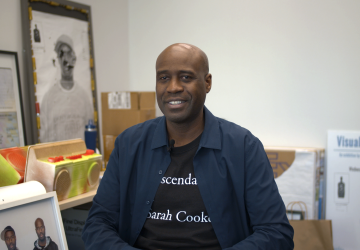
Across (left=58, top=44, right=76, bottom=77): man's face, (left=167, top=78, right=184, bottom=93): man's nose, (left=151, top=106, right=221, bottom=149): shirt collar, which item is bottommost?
(left=151, top=106, right=221, bottom=149): shirt collar

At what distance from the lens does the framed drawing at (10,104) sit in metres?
1.78

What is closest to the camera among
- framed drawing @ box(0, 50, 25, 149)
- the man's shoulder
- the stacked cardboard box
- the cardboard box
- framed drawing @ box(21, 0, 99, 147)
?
the man's shoulder

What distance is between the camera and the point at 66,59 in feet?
7.18

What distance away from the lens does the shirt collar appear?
120cm

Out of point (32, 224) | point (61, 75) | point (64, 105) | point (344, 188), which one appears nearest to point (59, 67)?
point (61, 75)

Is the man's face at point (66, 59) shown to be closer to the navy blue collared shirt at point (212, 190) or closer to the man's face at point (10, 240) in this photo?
the navy blue collared shirt at point (212, 190)

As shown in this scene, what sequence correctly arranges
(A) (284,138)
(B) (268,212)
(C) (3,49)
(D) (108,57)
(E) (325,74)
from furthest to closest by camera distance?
1. (D) (108,57)
2. (A) (284,138)
3. (E) (325,74)
4. (C) (3,49)
5. (B) (268,212)

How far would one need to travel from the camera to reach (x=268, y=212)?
111 cm

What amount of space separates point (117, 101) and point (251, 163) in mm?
1364

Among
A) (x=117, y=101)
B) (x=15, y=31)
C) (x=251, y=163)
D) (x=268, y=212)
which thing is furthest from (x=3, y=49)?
(x=268, y=212)

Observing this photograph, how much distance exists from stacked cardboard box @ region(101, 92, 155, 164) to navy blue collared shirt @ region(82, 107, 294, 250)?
0.95m

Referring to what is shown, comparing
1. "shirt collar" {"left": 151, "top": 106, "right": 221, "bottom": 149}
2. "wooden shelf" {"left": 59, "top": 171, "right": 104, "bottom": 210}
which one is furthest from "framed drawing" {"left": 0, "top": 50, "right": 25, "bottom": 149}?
"shirt collar" {"left": 151, "top": 106, "right": 221, "bottom": 149}

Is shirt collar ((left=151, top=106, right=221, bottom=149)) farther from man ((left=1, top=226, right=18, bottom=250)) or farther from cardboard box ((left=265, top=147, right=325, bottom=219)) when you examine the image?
cardboard box ((left=265, top=147, right=325, bottom=219))

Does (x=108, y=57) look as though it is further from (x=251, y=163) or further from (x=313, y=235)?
(x=313, y=235)
